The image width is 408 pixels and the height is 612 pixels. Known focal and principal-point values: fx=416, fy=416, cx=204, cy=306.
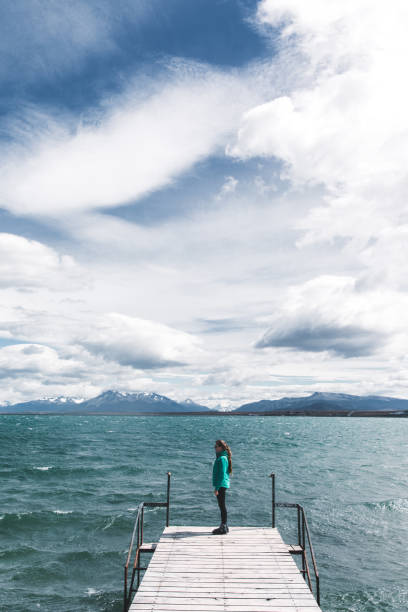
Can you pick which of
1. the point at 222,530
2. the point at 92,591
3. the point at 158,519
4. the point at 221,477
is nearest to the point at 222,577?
the point at 222,530

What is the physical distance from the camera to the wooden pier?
8781mm

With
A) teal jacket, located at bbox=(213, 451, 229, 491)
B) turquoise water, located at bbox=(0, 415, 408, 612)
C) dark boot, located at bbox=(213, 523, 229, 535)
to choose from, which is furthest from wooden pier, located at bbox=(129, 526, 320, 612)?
turquoise water, located at bbox=(0, 415, 408, 612)

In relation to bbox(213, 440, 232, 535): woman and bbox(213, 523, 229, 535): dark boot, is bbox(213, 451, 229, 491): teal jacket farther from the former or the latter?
bbox(213, 523, 229, 535): dark boot

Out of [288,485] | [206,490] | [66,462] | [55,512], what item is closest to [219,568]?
[55,512]


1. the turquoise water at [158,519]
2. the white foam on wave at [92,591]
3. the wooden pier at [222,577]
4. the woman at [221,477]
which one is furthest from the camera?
the turquoise water at [158,519]

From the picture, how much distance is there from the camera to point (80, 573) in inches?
710

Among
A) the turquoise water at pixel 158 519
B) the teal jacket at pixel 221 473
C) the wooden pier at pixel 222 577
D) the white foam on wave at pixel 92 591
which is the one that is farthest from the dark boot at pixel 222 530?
the white foam on wave at pixel 92 591

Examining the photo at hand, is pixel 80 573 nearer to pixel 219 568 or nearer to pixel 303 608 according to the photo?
pixel 219 568

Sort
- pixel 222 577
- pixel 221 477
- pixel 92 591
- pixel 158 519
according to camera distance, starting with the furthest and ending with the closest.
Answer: pixel 158 519 → pixel 92 591 → pixel 221 477 → pixel 222 577

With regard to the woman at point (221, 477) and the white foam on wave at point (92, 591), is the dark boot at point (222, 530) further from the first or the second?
the white foam on wave at point (92, 591)

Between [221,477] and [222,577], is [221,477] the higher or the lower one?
the higher one

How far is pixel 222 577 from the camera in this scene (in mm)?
10031

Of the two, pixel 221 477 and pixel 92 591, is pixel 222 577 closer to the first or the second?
pixel 221 477

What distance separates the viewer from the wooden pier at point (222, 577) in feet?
28.8
